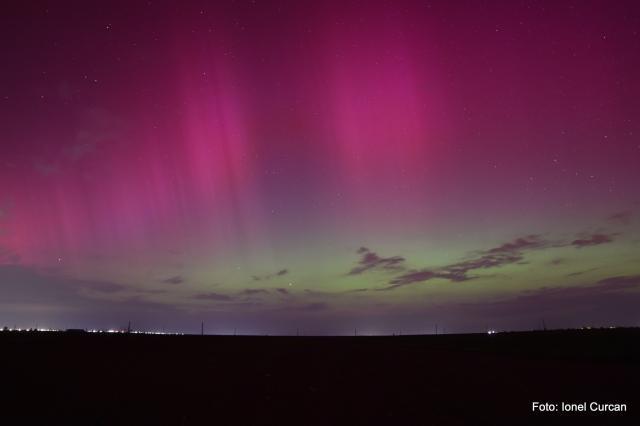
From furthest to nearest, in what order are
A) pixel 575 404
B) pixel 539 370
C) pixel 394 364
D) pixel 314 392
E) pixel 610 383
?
pixel 394 364 → pixel 539 370 → pixel 610 383 → pixel 314 392 → pixel 575 404

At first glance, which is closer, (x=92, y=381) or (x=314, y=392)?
(x=314, y=392)

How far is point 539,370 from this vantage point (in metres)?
27.1

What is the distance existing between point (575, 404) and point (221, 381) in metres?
15.6

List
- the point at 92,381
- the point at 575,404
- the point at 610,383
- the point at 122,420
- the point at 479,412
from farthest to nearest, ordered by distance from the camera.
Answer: the point at 610,383 < the point at 92,381 < the point at 575,404 < the point at 479,412 < the point at 122,420

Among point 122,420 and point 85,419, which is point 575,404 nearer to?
point 122,420

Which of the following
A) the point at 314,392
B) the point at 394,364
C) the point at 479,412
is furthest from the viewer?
the point at 394,364

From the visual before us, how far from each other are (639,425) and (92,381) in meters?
Answer: 22.0

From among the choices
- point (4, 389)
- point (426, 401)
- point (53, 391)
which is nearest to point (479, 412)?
point (426, 401)

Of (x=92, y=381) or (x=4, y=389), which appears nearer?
(x=4, y=389)

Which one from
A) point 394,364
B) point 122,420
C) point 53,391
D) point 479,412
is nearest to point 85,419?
point 122,420

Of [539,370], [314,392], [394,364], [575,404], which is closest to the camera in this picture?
[575,404]

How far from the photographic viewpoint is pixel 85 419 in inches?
504

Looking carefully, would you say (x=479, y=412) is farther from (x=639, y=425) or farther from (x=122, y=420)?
(x=122, y=420)

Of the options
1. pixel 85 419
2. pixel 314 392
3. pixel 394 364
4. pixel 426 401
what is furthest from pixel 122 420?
pixel 394 364
